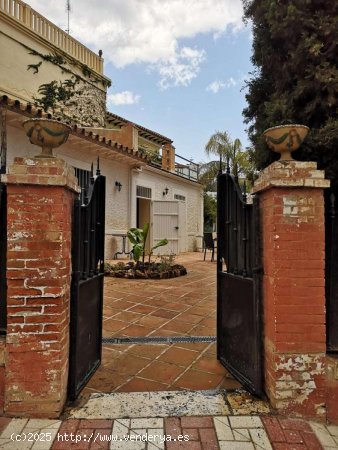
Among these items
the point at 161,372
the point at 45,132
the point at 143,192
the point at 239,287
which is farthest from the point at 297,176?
the point at 143,192

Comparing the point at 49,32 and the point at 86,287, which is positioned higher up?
the point at 49,32

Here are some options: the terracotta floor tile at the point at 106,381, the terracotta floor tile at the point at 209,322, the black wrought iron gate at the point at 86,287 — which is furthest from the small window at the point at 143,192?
the terracotta floor tile at the point at 106,381

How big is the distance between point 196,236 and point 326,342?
1364 centimetres

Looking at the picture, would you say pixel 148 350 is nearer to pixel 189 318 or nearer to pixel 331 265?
pixel 189 318

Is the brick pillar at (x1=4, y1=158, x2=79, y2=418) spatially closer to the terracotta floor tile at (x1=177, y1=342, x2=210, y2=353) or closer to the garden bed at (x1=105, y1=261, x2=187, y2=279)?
the terracotta floor tile at (x1=177, y1=342, x2=210, y2=353)

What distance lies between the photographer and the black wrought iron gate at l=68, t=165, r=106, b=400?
2416 mm

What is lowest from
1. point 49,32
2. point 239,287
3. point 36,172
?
point 239,287

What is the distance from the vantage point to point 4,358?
7.14 ft

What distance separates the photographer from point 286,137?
2236 mm

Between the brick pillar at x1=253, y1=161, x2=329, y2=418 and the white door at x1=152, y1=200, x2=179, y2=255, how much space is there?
10.0m

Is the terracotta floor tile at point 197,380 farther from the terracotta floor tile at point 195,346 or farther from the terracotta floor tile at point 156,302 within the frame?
the terracotta floor tile at point 156,302

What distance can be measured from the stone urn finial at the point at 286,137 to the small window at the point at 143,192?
372 inches

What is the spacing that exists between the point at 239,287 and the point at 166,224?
31.5ft

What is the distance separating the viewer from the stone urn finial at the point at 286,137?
2211 millimetres
